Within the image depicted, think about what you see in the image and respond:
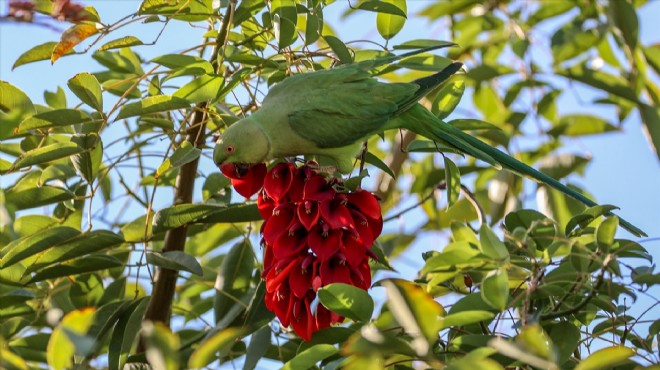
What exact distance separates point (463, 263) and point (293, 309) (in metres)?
0.45

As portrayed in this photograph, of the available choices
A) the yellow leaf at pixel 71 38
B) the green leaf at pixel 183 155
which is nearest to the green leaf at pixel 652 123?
the green leaf at pixel 183 155

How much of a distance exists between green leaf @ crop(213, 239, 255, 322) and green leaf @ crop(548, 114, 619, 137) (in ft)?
5.48

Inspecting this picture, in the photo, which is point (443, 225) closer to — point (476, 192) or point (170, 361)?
point (476, 192)

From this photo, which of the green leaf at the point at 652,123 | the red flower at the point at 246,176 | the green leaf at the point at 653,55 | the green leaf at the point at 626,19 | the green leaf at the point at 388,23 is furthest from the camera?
the green leaf at the point at 653,55

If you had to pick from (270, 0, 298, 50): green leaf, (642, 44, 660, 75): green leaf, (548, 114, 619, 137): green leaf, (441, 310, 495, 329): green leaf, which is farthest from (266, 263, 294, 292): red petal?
(642, 44, 660, 75): green leaf

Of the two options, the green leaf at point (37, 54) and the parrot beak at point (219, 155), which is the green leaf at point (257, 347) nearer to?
the parrot beak at point (219, 155)

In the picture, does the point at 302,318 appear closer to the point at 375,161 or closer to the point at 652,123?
the point at 375,161

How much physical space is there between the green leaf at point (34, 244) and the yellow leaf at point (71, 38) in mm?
457

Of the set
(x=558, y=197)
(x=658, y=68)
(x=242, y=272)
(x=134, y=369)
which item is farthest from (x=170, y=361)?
(x=658, y=68)

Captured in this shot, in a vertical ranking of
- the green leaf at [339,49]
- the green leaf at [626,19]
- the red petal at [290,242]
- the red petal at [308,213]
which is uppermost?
the green leaf at [626,19]

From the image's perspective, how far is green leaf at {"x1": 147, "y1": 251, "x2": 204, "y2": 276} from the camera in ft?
8.06

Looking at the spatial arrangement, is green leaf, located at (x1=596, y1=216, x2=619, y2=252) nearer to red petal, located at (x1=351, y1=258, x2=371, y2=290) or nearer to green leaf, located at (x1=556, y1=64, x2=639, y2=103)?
red petal, located at (x1=351, y1=258, x2=371, y2=290)

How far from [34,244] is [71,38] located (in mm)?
553

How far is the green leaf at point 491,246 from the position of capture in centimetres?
198
